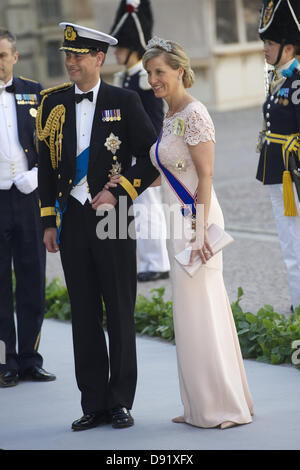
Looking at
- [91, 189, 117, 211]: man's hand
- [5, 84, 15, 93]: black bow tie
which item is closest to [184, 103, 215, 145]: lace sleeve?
[91, 189, 117, 211]: man's hand

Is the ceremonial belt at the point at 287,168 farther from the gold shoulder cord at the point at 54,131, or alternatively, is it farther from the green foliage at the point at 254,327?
the gold shoulder cord at the point at 54,131

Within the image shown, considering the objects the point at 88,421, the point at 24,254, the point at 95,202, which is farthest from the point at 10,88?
the point at 88,421

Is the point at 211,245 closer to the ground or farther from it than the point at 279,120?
closer to the ground

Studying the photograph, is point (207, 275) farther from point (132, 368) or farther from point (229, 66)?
point (229, 66)

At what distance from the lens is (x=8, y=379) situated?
5.69m

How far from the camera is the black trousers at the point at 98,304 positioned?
4715mm

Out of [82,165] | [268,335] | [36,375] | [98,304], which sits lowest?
[36,375]

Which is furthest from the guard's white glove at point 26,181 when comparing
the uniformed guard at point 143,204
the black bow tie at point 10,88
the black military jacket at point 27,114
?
the uniformed guard at point 143,204

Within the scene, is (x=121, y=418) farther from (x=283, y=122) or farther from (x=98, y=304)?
(x=283, y=122)

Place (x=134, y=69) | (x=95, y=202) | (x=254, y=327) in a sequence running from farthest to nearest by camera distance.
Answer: (x=134, y=69)
(x=254, y=327)
(x=95, y=202)

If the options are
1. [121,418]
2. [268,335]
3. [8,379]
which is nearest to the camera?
[121,418]

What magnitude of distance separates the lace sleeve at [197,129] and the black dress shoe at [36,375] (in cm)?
184

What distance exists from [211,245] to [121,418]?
2.94 feet
